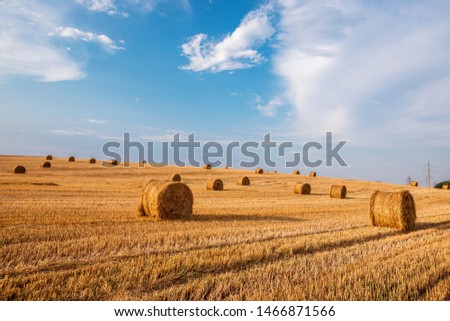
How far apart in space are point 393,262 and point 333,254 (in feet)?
3.68

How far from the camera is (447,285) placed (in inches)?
202

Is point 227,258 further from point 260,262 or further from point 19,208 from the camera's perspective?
point 19,208

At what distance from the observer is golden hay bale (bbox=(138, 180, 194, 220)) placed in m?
12.1

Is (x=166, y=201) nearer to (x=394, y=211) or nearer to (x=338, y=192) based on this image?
(x=394, y=211)

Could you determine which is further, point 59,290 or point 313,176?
point 313,176

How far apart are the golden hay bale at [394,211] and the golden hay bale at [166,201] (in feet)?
20.7

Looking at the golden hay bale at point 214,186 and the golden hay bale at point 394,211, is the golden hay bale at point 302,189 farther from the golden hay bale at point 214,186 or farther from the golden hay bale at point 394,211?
the golden hay bale at point 394,211

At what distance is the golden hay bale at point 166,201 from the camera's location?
12.1m

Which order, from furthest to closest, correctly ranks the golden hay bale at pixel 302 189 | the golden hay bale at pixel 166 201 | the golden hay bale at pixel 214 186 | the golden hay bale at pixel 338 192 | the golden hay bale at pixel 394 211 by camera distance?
the golden hay bale at pixel 214 186 → the golden hay bale at pixel 302 189 → the golden hay bale at pixel 338 192 → the golden hay bale at pixel 166 201 → the golden hay bale at pixel 394 211

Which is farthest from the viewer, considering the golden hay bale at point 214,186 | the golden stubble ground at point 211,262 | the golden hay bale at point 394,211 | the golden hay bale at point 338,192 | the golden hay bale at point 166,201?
the golden hay bale at point 214,186

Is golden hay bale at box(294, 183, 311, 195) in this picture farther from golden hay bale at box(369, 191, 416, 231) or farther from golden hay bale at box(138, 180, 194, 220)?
golden hay bale at box(138, 180, 194, 220)

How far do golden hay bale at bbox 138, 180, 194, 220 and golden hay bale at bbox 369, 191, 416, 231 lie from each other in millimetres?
6312

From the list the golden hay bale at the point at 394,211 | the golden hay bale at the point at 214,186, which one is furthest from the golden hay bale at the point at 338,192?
the golden hay bale at the point at 394,211

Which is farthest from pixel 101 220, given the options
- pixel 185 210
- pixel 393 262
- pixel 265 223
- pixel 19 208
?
pixel 393 262
